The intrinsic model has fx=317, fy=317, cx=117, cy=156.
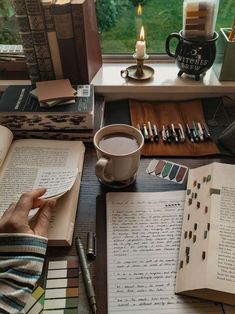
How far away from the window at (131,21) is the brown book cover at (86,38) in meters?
0.13

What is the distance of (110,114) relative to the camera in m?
0.91

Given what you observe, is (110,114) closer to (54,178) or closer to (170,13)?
(54,178)

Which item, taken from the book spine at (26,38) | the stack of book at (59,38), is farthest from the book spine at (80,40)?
the book spine at (26,38)

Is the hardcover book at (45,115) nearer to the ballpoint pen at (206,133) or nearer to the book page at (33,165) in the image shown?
the book page at (33,165)

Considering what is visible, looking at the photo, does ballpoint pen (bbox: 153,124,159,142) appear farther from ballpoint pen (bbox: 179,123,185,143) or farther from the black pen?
the black pen

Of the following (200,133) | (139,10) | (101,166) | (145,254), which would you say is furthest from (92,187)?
(139,10)

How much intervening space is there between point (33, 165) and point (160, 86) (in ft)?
1.44

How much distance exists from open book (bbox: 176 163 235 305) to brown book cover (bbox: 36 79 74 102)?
0.37 meters

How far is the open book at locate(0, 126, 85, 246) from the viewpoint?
2.00 feet

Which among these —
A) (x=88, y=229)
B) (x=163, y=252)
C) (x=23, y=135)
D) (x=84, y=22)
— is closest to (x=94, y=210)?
(x=88, y=229)

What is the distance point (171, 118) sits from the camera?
0.88 meters

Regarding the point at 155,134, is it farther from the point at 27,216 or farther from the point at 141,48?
the point at 27,216

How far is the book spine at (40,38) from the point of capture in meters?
0.78

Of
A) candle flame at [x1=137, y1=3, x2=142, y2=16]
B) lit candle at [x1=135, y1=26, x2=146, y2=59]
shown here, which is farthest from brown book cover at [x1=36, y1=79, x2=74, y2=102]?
candle flame at [x1=137, y1=3, x2=142, y2=16]
